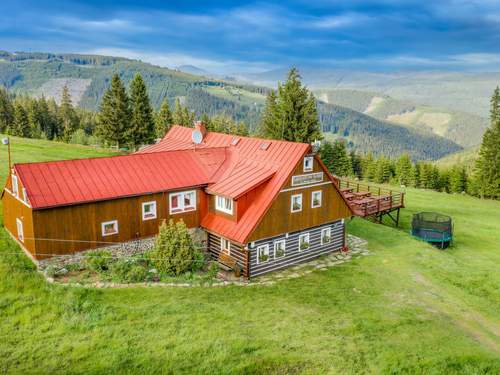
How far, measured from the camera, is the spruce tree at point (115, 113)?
6500cm

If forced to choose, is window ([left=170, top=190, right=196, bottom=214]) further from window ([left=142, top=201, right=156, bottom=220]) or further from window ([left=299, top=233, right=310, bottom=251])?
window ([left=299, top=233, right=310, bottom=251])

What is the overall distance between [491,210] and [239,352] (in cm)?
5151

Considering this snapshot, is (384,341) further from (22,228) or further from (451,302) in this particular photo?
(22,228)

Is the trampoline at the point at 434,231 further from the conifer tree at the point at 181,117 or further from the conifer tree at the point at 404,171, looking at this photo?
the conifer tree at the point at 181,117

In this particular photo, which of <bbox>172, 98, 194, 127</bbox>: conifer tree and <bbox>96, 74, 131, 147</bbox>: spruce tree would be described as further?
<bbox>172, 98, 194, 127</bbox>: conifer tree

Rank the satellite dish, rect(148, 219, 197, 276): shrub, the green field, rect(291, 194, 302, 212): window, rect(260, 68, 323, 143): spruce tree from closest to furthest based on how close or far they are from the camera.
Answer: the green field → rect(148, 219, 197, 276): shrub → rect(291, 194, 302, 212): window → the satellite dish → rect(260, 68, 323, 143): spruce tree

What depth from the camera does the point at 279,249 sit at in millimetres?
25312

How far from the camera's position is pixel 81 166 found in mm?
24125

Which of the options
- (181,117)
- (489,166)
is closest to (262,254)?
(489,166)

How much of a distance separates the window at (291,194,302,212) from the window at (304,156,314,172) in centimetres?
177

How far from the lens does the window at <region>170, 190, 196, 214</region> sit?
2589cm

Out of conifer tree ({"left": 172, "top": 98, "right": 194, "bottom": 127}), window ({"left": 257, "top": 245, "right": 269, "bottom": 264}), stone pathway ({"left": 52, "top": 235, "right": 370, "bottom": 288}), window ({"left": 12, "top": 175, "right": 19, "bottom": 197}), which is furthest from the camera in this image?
conifer tree ({"left": 172, "top": 98, "right": 194, "bottom": 127})

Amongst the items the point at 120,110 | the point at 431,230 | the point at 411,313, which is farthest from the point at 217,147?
the point at 120,110

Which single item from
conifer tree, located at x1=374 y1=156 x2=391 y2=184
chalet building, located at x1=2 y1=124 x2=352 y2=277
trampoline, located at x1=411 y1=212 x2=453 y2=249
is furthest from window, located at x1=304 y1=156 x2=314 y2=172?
conifer tree, located at x1=374 y1=156 x2=391 y2=184
